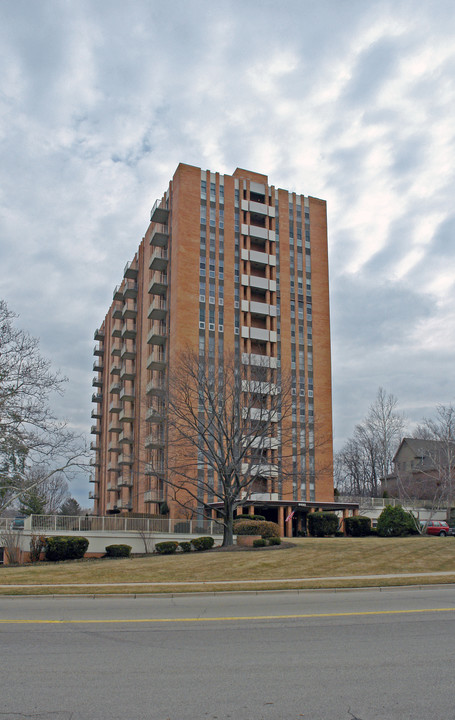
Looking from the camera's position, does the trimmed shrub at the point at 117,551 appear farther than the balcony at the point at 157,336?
No

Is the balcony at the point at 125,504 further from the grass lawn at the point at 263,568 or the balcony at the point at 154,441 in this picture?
the grass lawn at the point at 263,568

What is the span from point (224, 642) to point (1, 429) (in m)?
19.9

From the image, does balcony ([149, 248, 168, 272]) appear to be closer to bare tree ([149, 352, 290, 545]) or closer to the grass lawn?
bare tree ([149, 352, 290, 545])

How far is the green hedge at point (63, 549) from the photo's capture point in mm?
27578

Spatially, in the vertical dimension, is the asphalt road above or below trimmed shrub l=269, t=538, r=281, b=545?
above

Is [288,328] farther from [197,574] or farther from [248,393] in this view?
[197,574]

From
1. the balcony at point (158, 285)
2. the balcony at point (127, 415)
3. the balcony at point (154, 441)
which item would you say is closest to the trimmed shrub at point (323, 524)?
the balcony at point (154, 441)

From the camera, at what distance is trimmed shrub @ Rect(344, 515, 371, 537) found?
42250 millimetres

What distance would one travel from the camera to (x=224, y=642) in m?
8.78

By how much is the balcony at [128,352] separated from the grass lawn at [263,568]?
142 ft

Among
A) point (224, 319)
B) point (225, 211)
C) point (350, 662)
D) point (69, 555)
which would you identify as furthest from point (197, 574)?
point (225, 211)

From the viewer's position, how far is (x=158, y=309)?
57.1 meters

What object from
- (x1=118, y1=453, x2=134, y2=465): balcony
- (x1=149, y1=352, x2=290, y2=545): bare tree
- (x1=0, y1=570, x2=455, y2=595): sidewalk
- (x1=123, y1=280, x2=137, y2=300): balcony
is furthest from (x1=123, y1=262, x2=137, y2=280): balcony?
(x1=0, y1=570, x2=455, y2=595): sidewalk

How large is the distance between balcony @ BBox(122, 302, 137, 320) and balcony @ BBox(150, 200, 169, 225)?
11.4m
